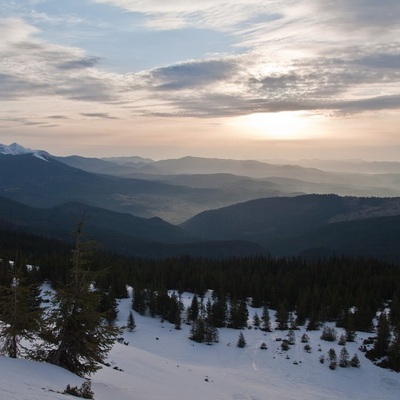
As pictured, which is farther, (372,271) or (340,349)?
(372,271)

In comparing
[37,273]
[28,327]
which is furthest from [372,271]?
[28,327]

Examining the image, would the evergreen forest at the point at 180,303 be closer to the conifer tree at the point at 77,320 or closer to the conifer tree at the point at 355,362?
the conifer tree at the point at 77,320

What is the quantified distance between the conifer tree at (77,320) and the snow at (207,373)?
172cm

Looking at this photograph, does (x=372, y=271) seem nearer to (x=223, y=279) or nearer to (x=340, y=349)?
(x=223, y=279)

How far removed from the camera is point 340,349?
199ft

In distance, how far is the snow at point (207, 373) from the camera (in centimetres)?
2370

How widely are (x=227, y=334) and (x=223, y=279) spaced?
29374 mm

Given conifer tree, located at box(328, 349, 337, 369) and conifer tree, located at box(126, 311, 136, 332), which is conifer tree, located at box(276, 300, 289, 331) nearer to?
conifer tree, located at box(328, 349, 337, 369)

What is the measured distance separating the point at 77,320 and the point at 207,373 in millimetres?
26719

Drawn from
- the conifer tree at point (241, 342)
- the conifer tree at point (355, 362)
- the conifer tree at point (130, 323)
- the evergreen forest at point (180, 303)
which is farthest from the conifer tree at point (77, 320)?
the conifer tree at point (130, 323)

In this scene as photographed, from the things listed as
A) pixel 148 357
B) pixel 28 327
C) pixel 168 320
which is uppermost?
pixel 28 327

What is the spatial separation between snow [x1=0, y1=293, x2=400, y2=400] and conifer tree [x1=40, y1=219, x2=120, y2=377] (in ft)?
5.66

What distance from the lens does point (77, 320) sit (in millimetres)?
26406

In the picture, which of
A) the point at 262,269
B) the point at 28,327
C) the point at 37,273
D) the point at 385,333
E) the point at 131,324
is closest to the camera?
the point at 28,327
